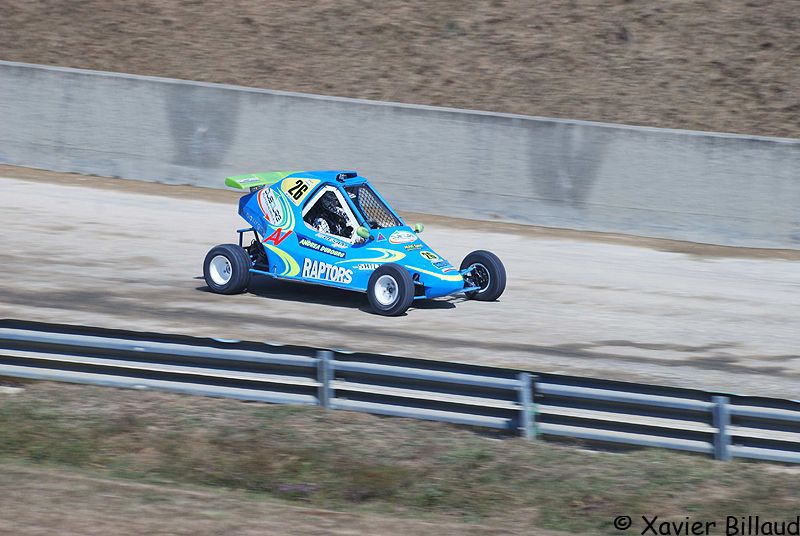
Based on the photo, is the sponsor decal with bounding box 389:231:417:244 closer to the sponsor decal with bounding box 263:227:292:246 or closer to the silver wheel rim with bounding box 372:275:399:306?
the silver wheel rim with bounding box 372:275:399:306

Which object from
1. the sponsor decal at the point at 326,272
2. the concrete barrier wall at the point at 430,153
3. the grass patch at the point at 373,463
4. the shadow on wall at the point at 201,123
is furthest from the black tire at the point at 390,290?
the shadow on wall at the point at 201,123

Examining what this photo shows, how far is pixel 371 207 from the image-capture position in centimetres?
1366

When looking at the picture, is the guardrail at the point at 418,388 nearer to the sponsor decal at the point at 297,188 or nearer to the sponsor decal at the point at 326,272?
the sponsor decal at the point at 326,272

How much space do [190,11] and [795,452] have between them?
68.7 ft

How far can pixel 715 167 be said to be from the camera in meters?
18.4

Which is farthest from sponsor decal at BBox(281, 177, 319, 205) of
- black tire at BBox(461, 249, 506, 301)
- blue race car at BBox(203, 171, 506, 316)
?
black tire at BBox(461, 249, 506, 301)

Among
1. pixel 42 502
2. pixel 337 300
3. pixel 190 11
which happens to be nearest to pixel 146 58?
pixel 190 11

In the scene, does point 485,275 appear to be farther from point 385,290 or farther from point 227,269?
point 227,269

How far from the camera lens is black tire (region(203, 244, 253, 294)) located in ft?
45.6

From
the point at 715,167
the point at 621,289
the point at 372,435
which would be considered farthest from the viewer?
the point at 715,167

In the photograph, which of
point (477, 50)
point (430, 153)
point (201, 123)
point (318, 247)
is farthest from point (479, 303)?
point (477, 50)

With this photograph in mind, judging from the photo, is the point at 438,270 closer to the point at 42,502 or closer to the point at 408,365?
the point at 408,365

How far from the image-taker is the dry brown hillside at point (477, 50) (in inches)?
861

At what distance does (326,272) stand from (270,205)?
1193mm
